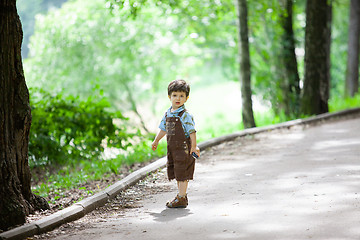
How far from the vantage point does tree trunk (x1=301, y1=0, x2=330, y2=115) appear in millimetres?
15656

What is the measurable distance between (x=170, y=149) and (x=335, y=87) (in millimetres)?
28690

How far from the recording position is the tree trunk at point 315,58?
51.4 feet

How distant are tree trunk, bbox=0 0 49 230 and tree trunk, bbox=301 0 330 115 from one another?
1128cm

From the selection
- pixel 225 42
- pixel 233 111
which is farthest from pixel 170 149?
pixel 233 111

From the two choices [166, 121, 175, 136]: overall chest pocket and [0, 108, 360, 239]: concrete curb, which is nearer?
[0, 108, 360, 239]: concrete curb

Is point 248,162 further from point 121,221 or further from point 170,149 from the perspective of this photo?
point 121,221

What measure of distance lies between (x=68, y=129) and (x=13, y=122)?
19.0 feet

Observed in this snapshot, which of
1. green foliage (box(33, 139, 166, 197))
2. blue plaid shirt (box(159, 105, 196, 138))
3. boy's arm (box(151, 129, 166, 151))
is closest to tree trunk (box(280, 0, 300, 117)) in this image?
green foliage (box(33, 139, 166, 197))

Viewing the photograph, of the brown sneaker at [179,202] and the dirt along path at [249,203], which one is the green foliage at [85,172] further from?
the brown sneaker at [179,202]

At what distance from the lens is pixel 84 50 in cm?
2480

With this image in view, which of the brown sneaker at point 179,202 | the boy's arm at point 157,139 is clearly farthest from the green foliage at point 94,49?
the brown sneaker at point 179,202

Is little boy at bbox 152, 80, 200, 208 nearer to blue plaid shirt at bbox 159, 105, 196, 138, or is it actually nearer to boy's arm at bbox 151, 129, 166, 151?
blue plaid shirt at bbox 159, 105, 196, 138

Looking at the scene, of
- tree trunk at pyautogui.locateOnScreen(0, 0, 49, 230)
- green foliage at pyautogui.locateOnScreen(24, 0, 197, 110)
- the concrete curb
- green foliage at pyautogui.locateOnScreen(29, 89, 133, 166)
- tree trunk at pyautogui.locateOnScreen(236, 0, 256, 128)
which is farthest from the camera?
green foliage at pyautogui.locateOnScreen(24, 0, 197, 110)

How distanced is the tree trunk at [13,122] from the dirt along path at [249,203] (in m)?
0.64
